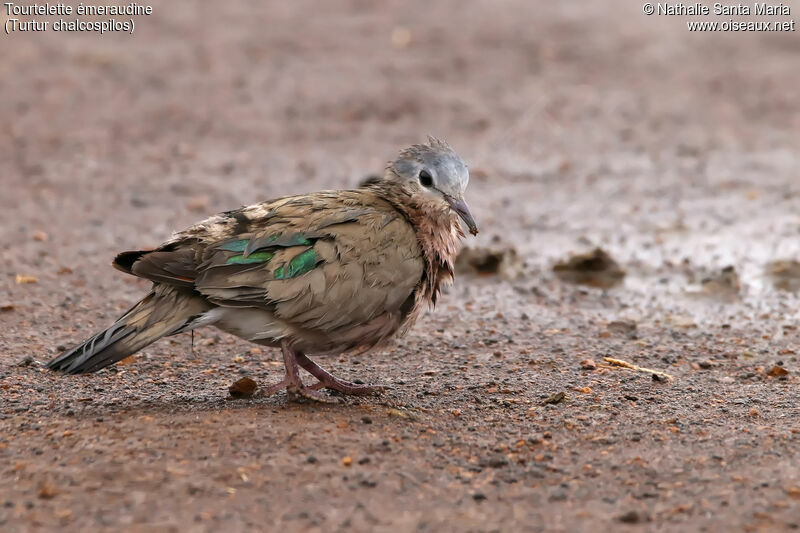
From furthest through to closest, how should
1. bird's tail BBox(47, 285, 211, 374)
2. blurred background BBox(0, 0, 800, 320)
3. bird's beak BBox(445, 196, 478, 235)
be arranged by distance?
blurred background BBox(0, 0, 800, 320), bird's beak BBox(445, 196, 478, 235), bird's tail BBox(47, 285, 211, 374)

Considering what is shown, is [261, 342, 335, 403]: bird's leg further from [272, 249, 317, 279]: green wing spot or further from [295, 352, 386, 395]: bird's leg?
[272, 249, 317, 279]: green wing spot

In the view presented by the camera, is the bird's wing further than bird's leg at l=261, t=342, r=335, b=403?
No

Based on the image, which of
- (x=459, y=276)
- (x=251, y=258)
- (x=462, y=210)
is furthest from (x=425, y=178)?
(x=459, y=276)

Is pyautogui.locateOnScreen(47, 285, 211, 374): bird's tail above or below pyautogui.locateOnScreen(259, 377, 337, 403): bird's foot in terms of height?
above

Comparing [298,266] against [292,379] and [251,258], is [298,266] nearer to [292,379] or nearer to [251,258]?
[251,258]

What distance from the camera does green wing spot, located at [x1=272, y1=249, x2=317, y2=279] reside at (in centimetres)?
488

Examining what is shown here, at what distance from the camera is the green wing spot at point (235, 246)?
4934 mm

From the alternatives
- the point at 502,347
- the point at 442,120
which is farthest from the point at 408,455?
the point at 442,120

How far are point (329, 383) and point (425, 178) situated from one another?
111 centimetres

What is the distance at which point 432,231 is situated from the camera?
17.3ft

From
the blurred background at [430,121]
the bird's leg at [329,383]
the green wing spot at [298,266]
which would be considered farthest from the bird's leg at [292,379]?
the blurred background at [430,121]

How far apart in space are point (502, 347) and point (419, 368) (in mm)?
585

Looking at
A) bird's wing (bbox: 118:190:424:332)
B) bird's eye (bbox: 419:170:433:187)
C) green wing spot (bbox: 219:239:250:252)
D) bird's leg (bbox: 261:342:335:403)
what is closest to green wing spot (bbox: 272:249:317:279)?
bird's wing (bbox: 118:190:424:332)

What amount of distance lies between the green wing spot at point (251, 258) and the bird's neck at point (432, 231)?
75cm
